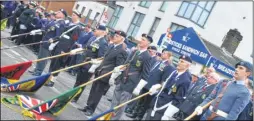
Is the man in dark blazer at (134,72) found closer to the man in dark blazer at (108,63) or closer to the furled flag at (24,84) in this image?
the man in dark blazer at (108,63)

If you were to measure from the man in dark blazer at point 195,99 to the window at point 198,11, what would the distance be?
23.5 m

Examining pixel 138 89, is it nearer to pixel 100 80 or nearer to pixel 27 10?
pixel 100 80

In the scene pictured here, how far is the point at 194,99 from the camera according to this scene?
27.8ft

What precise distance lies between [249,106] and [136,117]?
4464 mm

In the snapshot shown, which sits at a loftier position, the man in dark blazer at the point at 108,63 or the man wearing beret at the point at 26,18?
the man in dark blazer at the point at 108,63

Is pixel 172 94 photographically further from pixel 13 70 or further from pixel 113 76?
pixel 13 70

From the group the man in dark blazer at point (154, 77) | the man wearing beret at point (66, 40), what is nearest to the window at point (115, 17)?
the man wearing beret at point (66, 40)

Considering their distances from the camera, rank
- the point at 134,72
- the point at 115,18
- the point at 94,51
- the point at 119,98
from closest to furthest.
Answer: the point at 134,72 → the point at 119,98 → the point at 94,51 → the point at 115,18

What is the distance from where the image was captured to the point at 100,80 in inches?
366

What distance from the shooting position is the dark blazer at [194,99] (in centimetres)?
823

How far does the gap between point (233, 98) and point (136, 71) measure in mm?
2588

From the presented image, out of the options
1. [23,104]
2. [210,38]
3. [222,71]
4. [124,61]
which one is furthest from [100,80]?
[210,38]

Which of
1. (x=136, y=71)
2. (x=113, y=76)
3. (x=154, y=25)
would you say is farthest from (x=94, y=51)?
(x=154, y=25)

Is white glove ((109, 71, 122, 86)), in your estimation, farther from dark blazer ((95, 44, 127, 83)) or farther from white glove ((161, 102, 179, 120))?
white glove ((161, 102, 179, 120))
